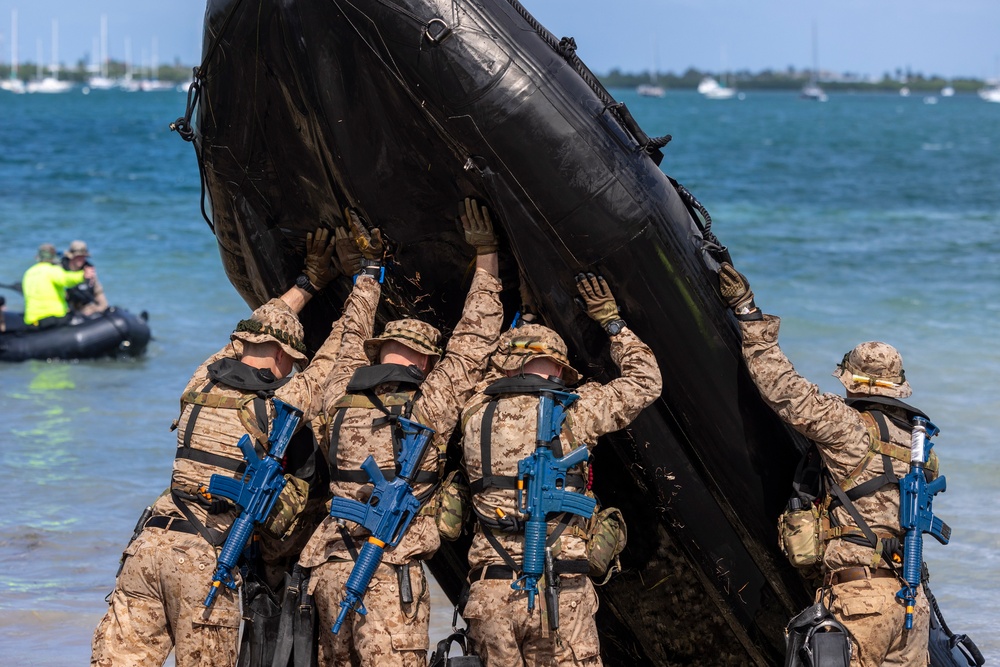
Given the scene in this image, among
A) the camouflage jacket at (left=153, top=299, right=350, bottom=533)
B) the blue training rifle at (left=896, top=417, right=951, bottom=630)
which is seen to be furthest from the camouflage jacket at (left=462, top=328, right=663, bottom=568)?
the blue training rifle at (left=896, top=417, right=951, bottom=630)

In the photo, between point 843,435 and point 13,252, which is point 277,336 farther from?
point 13,252

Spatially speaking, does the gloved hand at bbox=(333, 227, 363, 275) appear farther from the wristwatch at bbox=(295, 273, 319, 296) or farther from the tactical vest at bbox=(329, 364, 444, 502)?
the tactical vest at bbox=(329, 364, 444, 502)

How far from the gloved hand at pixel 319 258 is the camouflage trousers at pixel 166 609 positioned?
121 cm

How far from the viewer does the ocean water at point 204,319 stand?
8039mm

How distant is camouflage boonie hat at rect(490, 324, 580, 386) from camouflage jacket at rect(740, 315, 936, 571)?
761 mm

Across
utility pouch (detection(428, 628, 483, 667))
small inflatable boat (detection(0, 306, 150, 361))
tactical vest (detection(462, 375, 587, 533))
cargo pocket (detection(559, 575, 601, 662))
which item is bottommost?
utility pouch (detection(428, 628, 483, 667))

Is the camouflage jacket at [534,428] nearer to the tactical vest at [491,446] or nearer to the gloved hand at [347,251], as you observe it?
the tactical vest at [491,446]

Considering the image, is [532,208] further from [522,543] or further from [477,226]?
[522,543]

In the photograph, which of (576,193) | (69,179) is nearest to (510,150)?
(576,193)

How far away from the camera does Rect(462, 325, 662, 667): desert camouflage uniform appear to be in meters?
4.91

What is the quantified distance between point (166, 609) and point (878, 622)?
2679 millimetres

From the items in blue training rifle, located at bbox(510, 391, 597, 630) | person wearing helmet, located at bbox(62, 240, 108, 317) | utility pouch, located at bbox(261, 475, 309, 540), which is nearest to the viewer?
blue training rifle, located at bbox(510, 391, 597, 630)

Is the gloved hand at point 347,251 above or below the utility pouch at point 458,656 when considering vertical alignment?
above

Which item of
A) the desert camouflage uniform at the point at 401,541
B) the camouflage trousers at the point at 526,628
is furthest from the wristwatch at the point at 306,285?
the camouflage trousers at the point at 526,628
